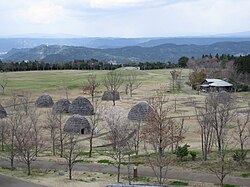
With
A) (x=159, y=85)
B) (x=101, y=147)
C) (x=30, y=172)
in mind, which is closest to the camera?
(x=30, y=172)

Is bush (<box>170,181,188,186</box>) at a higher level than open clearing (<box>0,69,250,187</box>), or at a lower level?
higher

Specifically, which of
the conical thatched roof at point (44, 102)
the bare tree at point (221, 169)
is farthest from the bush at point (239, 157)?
the conical thatched roof at point (44, 102)

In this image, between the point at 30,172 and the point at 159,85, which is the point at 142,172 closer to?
the point at 30,172

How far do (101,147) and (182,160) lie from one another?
29.0 feet

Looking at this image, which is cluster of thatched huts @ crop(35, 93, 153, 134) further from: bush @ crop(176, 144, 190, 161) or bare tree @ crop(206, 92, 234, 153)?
bush @ crop(176, 144, 190, 161)

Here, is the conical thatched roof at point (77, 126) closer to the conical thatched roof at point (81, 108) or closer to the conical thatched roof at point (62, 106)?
the conical thatched roof at point (81, 108)

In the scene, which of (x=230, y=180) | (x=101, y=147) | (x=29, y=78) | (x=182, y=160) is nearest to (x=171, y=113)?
(x=101, y=147)

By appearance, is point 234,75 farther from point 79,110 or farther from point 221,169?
point 221,169

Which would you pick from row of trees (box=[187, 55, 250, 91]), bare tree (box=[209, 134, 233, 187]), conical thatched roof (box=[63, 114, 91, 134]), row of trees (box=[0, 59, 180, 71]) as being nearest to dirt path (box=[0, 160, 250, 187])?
bare tree (box=[209, 134, 233, 187])

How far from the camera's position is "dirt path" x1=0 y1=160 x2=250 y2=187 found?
82.7ft

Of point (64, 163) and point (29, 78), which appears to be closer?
point (64, 163)

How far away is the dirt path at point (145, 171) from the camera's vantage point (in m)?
25.2

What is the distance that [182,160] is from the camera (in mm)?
30172

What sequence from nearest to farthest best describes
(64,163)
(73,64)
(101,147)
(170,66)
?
(64,163), (101,147), (73,64), (170,66)
